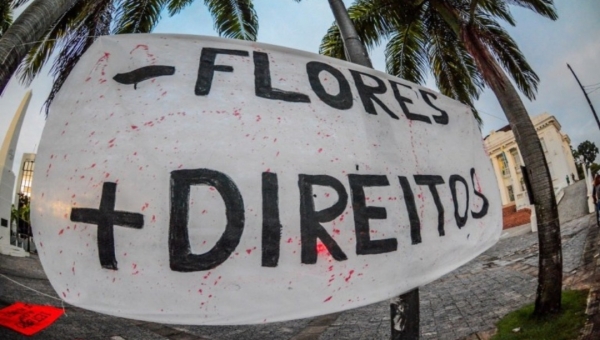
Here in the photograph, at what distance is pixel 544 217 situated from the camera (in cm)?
370

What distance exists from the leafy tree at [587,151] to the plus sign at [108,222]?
97.2ft

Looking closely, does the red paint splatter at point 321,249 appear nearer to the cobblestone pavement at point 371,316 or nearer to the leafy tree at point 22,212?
the leafy tree at point 22,212

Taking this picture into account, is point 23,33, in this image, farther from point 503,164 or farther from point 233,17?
point 503,164

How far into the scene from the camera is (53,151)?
1.01 m

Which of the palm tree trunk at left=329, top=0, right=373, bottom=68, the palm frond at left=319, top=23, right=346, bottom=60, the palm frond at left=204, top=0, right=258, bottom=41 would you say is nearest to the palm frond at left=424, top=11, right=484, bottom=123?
the palm frond at left=319, top=23, right=346, bottom=60

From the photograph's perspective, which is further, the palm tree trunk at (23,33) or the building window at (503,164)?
the building window at (503,164)

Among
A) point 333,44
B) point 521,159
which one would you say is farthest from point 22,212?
point 521,159

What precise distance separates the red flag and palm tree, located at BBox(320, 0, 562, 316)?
14.5 ft

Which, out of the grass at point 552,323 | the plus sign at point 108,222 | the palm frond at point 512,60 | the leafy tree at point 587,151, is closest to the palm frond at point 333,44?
the palm frond at point 512,60

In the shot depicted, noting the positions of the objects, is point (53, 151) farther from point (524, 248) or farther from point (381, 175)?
point (524, 248)

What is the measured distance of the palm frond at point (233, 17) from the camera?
498cm

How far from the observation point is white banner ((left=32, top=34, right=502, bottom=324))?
3.00 ft

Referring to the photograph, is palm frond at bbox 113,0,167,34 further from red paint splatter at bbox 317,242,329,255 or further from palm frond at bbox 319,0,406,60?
red paint splatter at bbox 317,242,329,255

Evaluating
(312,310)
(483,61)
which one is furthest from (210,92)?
(483,61)
